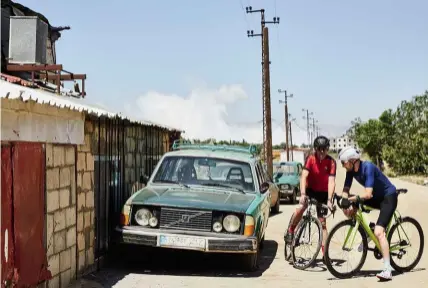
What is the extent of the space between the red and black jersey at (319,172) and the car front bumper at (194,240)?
1408 millimetres

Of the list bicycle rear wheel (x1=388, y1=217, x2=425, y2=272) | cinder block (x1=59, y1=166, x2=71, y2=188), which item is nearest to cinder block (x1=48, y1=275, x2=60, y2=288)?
cinder block (x1=59, y1=166, x2=71, y2=188)

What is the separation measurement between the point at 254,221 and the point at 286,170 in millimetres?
18637

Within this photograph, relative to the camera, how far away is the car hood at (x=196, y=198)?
825 cm

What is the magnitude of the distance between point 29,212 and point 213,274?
3231 mm

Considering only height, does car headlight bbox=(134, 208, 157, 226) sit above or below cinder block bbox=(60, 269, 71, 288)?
above

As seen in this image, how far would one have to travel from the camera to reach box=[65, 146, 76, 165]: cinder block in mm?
7371

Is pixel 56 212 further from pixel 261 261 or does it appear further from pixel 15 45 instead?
pixel 15 45

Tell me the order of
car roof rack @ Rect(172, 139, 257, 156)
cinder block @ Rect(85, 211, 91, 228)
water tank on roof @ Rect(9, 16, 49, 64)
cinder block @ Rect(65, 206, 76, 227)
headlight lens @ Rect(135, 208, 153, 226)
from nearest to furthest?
1. cinder block @ Rect(65, 206, 76, 227)
2. cinder block @ Rect(85, 211, 91, 228)
3. headlight lens @ Rect(135, 208, 153, 226)
4. car roof rack @ Rect(172, 139, 257, 156)
5. water tank on roof @ Rect(9, 16, 49, 64)

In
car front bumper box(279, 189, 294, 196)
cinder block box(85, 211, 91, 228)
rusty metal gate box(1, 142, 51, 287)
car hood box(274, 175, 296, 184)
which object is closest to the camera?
rusty metal gate box(1, 142, 51, 287)

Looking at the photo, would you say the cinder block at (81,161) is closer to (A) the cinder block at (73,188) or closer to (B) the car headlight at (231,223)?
(A) the cinder block at (73,188)

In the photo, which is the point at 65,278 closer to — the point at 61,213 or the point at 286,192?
the point at 61,213

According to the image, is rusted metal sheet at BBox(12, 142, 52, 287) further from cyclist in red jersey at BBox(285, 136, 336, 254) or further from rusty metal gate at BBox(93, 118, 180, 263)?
cyclist in red jersey at BBox(285, 136, 336, 254)

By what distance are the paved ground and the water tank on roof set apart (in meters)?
7.03

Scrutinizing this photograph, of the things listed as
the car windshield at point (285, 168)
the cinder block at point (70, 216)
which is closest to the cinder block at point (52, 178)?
the cinder block at point (70, 216)
